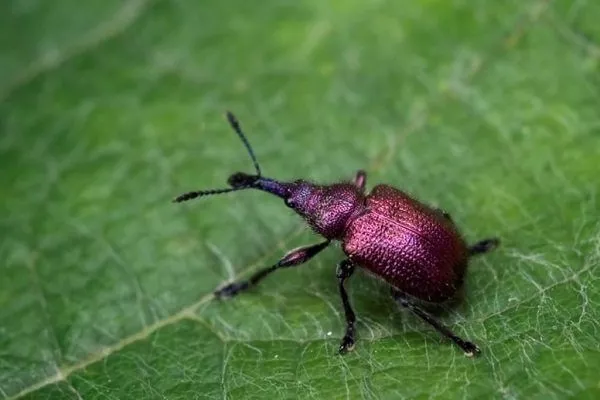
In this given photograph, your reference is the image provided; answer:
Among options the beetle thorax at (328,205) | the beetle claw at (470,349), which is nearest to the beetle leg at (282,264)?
the beetle thorax at (328,205)

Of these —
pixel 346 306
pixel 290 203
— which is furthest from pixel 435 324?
pixel 290 203

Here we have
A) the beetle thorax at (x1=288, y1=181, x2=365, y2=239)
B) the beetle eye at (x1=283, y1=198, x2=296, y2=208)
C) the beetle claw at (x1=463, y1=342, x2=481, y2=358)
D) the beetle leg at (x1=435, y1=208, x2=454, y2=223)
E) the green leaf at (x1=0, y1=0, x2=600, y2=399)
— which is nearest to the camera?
the beetle claw at (x1=463, y1=342, x2=481, y2=358)

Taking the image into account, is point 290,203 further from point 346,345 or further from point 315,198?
point 346,345

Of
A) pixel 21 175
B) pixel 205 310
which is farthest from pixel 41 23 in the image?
pixel 205 310

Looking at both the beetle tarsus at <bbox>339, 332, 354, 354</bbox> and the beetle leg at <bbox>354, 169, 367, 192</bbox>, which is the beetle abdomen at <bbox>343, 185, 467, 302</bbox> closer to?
the beetle tarsus at <bbox>339, 332, 354, 354</bbox>

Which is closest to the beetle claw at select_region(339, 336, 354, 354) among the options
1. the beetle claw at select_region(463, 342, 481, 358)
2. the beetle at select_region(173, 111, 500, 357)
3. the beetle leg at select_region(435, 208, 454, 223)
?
the beetle at select_region(173, 111, 500, 357)

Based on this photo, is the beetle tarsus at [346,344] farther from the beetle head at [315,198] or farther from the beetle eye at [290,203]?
the beetle eye at [290,203]

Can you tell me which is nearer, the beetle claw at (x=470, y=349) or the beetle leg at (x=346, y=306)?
the beetle claw at (x=470, y=349)

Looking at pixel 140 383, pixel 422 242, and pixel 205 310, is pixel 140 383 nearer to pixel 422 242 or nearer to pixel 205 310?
pixel 205 310
